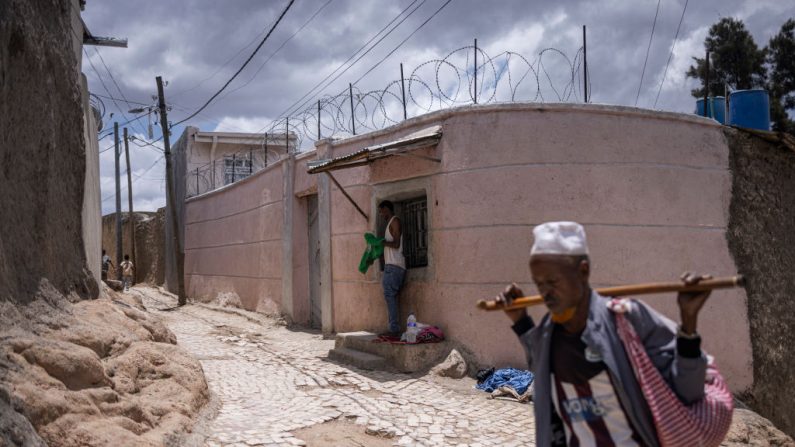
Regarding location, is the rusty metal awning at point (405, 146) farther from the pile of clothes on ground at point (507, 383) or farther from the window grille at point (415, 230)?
the pile of clothes on ground at point (507, 383)

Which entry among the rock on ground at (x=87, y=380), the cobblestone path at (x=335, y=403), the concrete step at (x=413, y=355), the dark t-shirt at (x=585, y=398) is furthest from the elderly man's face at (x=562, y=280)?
the concrete step at (x=413, y=355)

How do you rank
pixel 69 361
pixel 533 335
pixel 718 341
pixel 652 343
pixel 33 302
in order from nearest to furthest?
pixel 652 343, pixel 533 335, pixel 69 361, pixel 33 302, pixel 718 341

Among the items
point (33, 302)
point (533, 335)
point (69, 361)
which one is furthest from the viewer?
point (33, 302)

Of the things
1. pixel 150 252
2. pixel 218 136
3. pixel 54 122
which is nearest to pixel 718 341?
pixel 54 122

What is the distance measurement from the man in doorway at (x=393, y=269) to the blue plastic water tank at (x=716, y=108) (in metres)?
5.18

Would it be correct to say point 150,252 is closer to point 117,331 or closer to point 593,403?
point 117,331

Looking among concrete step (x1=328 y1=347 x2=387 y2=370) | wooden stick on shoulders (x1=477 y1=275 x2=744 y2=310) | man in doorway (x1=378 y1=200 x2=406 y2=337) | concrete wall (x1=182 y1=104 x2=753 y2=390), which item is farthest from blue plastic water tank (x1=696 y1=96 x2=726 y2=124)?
wooden stick on shoulders (x1=477 y1=275 x2=744 y2=310)

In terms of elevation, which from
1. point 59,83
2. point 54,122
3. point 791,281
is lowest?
point 791,281

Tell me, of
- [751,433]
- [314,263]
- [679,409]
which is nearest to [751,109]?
[751,433]

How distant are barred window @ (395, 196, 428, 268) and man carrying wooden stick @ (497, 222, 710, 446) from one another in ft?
21.0

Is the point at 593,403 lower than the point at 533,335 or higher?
lower

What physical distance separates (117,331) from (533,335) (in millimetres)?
4174

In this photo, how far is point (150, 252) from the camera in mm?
25156

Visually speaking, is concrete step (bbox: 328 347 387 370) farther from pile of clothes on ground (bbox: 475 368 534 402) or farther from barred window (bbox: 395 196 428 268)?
barred window (bbox: 395 196 428 268)
